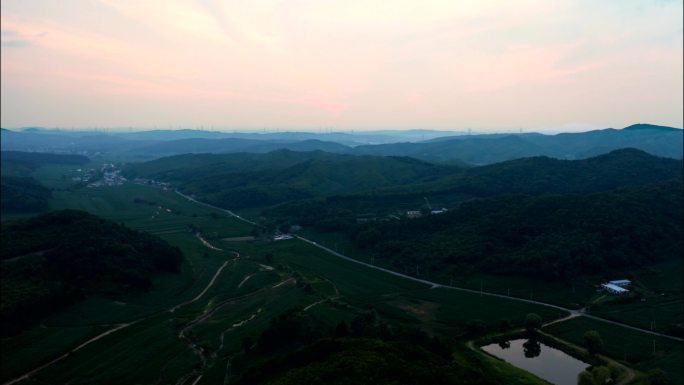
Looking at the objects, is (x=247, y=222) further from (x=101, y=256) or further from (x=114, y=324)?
(x=114, y=324)

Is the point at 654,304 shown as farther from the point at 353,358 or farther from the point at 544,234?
the point at 353,358

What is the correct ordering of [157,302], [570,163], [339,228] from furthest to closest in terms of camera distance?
[570,163] < [339,228] < [157,302]

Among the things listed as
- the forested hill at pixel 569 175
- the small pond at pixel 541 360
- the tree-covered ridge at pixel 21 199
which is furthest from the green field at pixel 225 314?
the forested hill at pixel 569 175

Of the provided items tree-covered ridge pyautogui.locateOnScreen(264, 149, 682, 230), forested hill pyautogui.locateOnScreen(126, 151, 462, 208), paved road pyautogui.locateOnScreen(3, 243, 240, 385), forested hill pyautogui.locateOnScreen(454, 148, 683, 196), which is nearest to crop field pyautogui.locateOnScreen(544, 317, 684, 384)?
paved road pyautogui.locateOnScreen(3, 243, 240, 385)

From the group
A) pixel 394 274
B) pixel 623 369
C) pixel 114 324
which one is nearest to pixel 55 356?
pixel 114 324

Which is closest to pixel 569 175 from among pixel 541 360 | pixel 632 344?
pixel 632 344
